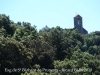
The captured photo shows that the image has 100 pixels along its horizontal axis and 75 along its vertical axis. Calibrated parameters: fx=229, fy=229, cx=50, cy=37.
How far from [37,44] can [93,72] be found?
27.1 feet

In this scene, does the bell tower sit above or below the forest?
above

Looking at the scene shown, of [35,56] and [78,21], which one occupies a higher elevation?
[78,21]

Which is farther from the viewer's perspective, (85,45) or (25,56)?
(85,45)

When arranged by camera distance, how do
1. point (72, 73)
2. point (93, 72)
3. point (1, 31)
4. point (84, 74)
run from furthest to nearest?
1. point (93, 72)
2. point (1, 31)
3. point (84, 74)
4. point (72, 73)

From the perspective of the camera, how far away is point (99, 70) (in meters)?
28.9

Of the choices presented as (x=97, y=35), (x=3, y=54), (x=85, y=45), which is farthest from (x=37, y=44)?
(x=97, y=35)

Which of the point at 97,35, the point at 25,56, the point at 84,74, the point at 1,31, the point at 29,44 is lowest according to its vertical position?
the point at 84,74

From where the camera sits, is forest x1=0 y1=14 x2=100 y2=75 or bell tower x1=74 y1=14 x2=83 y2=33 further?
bell tower x1=74 y1=14 x2=83 y2=33

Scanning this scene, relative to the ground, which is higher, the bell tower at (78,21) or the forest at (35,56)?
the bell tower at (78,21)

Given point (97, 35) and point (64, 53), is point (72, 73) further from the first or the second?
point (97, 35)

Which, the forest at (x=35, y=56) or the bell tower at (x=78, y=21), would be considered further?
the bell tower at (x=78, y=21)

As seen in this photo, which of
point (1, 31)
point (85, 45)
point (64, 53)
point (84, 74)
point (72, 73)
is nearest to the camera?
point (72, 73)

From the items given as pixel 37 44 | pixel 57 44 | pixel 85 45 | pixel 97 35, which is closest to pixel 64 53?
pixel 57 44

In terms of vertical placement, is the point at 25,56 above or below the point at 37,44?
below
